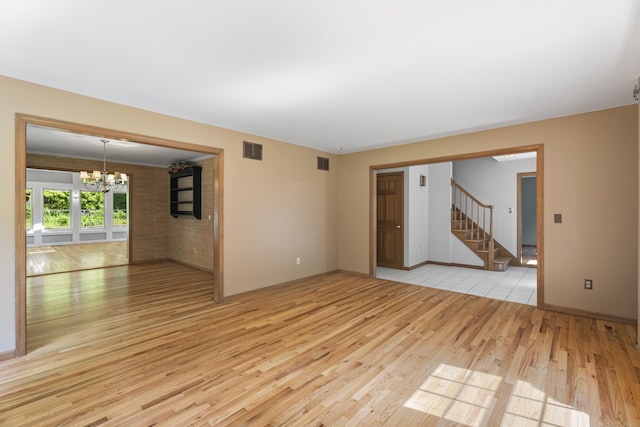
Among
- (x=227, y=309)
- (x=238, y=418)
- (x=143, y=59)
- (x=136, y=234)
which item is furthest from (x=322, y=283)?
(x=136, y=234)

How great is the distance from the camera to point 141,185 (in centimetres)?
752

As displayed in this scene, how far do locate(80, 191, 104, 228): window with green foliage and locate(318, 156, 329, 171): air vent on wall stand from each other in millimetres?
9422

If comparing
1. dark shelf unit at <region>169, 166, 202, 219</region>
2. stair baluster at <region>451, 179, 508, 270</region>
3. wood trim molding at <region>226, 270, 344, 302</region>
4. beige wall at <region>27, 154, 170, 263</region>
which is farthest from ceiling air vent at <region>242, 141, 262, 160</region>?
stair baluster at <region>451, 179, 508, 270</region>

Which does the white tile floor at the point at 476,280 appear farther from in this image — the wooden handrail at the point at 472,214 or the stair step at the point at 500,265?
the wooden handrail at the point at 472,214

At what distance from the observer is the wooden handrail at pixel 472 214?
7.13m

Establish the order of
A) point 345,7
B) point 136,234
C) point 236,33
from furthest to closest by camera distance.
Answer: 1. point 136,234
2. point 236,33
3. point 345,7

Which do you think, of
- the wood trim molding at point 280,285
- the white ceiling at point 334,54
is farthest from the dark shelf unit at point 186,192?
the white ceiling at point 334,54

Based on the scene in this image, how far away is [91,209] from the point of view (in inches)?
419

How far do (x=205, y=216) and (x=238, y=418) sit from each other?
5.25 meters

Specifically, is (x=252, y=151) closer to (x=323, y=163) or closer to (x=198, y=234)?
(x=323, y=163)

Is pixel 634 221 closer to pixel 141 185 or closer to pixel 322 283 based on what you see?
pixel 322 283

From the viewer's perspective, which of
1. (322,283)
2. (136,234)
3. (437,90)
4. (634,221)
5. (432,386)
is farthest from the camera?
(136,234)

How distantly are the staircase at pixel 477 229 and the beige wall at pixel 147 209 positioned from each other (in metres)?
7.43

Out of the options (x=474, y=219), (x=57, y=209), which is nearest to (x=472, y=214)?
(x=474, y=219)
